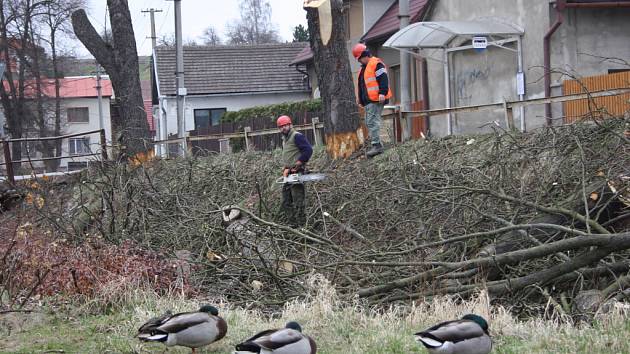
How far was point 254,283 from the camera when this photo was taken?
1262cm

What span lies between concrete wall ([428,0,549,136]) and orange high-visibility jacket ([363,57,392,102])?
6.18m

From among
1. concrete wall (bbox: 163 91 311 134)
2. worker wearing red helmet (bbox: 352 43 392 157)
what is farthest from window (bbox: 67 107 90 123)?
worker wearing red helmet (bbox: 352 43 392 157)

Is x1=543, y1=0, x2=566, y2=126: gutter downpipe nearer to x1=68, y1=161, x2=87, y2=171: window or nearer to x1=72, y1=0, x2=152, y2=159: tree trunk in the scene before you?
x1=72, y1=0, x2=152, y2=159: tree trunk

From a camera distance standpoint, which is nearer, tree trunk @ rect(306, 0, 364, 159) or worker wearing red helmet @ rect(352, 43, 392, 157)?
worker wearing red helmet @ rect(352, 43, 392, 157)

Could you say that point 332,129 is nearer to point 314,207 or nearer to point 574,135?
point 314,207

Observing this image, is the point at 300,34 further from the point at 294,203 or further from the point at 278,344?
the point at 278,344

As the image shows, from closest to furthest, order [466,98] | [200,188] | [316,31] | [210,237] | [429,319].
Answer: [429,319], [210,237], [200,188], [316,31], [466,98]

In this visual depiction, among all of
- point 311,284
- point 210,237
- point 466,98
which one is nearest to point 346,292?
point 311,284

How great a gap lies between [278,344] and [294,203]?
8477 mm

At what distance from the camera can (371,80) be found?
1728cm

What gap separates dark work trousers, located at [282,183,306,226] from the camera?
15.7 m

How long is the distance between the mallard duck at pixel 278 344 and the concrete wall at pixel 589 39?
17447 mm

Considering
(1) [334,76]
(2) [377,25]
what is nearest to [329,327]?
(1) [334,76]

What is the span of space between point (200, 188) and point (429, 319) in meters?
9.27
